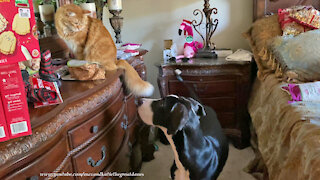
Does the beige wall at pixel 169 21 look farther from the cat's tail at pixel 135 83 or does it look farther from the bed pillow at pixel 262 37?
the cat's tail at pixel 135 83

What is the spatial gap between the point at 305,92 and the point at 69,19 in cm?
135

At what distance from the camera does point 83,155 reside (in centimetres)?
110

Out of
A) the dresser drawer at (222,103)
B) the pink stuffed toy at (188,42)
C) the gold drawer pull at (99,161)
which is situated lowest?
the dresser drawer at (222,103)

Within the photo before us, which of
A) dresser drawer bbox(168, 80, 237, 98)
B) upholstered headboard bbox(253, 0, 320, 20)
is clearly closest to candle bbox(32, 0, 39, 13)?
dresser drawer bbox(168, 80, 237, 98)

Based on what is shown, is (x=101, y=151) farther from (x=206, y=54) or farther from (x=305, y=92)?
(x=206, y=54)

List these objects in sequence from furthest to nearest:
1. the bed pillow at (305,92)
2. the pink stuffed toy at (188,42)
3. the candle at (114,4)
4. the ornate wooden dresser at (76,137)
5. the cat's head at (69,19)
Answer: the pink stuffed toy at (188,42), the candle at (114,4), the bed pillow at (305,92), the cat's head at (69,19), the ornate wooden dresser at (76,137)

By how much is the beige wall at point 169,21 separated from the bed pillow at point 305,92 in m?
1.08

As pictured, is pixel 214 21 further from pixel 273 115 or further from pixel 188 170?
pixel 188 170

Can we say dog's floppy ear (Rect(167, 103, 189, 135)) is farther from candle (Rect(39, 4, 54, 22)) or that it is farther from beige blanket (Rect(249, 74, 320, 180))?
candle (Rect(39, 4, 54, 22))

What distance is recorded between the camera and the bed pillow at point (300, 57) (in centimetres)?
185

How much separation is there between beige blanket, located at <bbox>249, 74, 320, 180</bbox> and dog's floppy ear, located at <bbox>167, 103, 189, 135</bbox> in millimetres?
542

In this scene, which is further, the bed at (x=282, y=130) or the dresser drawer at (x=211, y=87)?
the dresser drawer at (x=211, y=87)

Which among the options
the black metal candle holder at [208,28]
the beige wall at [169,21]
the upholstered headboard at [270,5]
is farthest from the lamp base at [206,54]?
the upholstered headboard at [270,5]

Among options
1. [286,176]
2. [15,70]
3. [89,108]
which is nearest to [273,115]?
[286,176]
